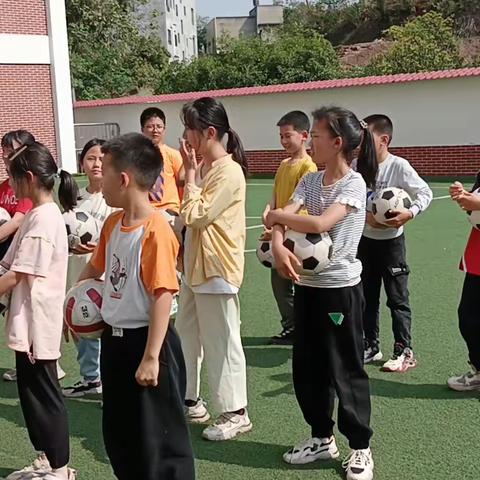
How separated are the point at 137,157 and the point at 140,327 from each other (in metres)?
0.67

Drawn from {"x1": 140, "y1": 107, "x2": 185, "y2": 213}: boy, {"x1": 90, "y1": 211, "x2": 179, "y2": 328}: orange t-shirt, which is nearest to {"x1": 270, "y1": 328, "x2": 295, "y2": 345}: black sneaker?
{"x1": 140, "y1": 107, "x2": 185, "y2": 213}: boy

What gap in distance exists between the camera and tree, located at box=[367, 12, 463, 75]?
31.0 m

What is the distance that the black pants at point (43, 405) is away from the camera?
10.8 ft

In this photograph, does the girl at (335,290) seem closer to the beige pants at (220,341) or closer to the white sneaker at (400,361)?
the beige pants at (220,341)

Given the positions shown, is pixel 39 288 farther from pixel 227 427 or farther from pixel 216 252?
pixel 227 427

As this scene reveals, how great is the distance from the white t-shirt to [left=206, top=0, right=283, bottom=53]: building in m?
71.4

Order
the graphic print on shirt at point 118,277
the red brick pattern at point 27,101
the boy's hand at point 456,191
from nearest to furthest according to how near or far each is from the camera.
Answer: the graphic print on shirt at point 118,277 → the boy's hand at point 456,191 → the red brick pattern at point 27,101

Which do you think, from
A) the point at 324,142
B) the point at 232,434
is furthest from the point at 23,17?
the point at 324,142

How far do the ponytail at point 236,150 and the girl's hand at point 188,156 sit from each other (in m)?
0.27

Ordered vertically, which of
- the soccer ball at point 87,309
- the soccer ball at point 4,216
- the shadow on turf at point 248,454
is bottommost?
the shadow on turf at point 248,454

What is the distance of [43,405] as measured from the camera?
3316mm

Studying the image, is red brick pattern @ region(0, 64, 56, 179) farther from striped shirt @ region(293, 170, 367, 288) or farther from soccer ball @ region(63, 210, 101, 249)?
striped shirt @ region(293, 170, 367, 288)

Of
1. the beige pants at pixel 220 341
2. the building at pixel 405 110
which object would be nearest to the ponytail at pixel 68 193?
the beige pants at pixel 220 341

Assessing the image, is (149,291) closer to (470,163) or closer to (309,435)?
(309,435)
